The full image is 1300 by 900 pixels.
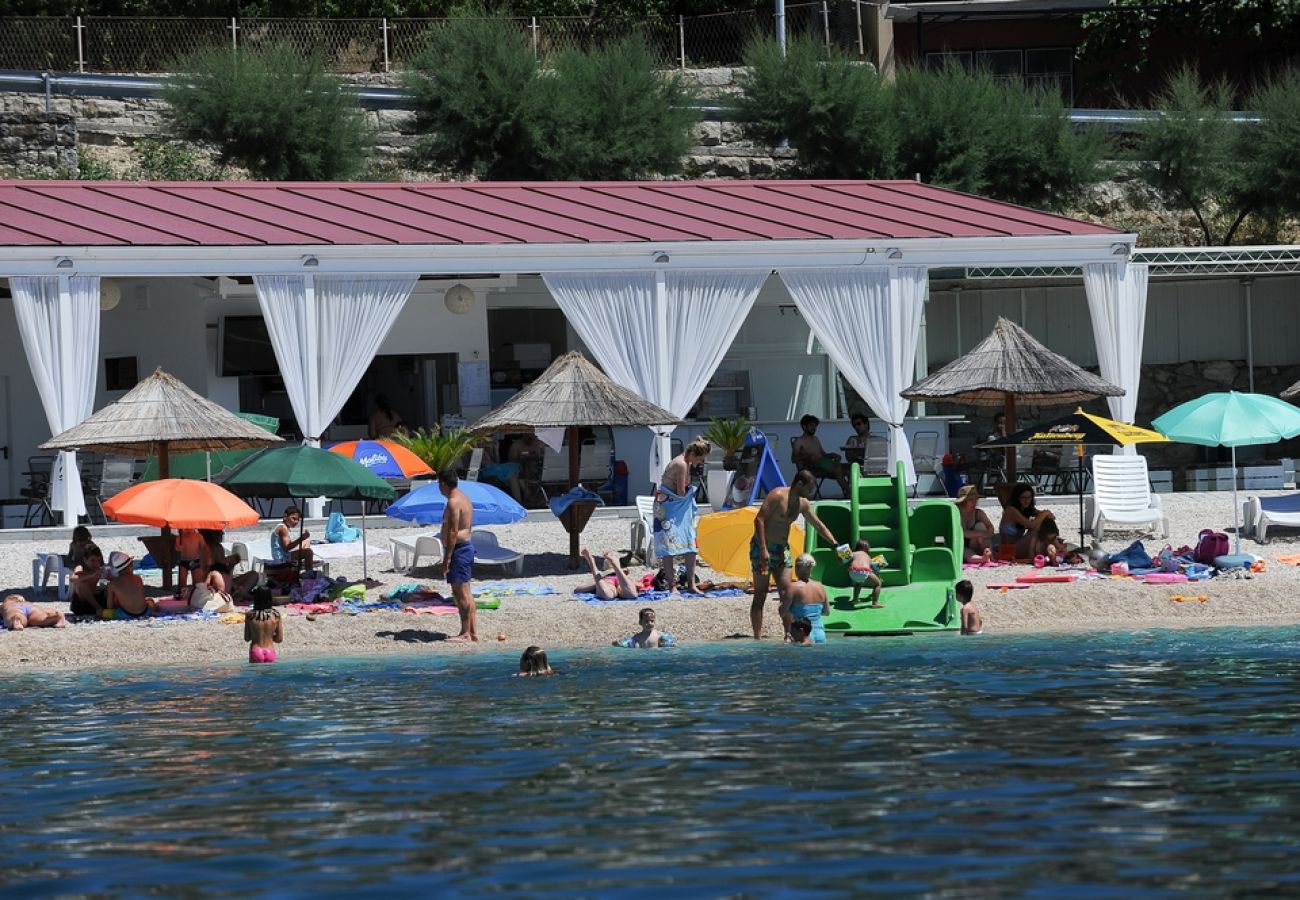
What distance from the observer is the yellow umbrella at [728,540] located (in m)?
17.8

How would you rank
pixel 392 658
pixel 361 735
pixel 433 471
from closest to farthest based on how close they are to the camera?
1. pixel 361 735
2. pixel 392 658
3. pixel 433 471

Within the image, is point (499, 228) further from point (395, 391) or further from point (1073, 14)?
point (1073, 14)

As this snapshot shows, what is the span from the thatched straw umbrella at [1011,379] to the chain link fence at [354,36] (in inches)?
628

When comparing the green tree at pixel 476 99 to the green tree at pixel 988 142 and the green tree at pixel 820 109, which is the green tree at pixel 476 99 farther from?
the green tree at pixel 988 142

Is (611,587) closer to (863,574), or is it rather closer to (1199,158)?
(863,574)

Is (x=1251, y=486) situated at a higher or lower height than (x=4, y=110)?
lower

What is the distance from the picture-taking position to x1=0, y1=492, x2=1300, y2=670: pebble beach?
15.4m

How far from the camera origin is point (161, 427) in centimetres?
1727

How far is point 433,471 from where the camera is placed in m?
20.3

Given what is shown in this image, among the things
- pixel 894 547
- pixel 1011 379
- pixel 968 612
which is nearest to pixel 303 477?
pixel 894 547

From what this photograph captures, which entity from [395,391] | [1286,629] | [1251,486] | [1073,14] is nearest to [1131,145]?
[1073,14]

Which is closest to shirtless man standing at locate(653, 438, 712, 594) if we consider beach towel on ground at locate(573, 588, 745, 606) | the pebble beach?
beach towel on ground at locate(573, 588, 745, 606)

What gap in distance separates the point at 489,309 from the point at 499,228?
3.86m

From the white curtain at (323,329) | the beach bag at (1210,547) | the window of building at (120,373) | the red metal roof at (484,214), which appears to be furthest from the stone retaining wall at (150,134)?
the beach bag at (1210,547)
